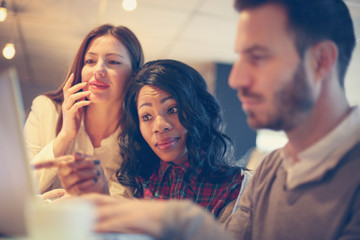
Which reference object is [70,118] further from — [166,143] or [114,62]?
[166,143]

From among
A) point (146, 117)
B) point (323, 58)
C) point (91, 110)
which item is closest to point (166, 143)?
point (146, 117)

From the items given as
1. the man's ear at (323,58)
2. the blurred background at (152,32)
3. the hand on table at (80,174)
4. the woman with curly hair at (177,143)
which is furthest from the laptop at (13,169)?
the blurred background at (152,32)

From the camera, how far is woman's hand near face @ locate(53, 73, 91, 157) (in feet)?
5.69

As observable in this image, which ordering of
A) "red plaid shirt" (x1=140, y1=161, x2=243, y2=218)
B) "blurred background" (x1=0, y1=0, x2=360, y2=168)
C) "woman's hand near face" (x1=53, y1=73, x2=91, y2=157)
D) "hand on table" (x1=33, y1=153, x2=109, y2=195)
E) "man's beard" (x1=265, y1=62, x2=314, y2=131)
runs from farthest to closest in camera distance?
"blurred background" (x1=0, y1=0, x2=360, y2=168)
"woman's hand near face" (x1=53, y1=73, x2=91, y2=157)
"red plaid shirt" (x1=140, y1=161, x2=243, y2=218)
"hand on table" (x1=33, y1=153, x2=109, y2=195)
"man's beard" (x1=265, y1=62, x2=314, y2=131)

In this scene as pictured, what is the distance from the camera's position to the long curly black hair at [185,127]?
154 cm

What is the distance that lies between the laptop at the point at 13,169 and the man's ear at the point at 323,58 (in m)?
0.58

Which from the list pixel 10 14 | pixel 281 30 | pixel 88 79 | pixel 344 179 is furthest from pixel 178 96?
pixel 10 14

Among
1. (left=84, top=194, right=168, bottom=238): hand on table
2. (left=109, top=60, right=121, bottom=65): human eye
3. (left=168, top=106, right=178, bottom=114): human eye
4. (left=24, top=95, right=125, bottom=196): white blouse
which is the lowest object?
(left=24, top=95, right=125, bottom=196): white blouse

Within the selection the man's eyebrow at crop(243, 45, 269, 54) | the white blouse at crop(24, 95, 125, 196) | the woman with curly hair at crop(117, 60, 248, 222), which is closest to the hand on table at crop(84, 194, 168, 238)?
the man's eyebrow at crop(243, 45, 269, 54)

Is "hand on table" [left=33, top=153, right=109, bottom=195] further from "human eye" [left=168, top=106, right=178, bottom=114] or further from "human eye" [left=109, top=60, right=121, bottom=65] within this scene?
"human eye" [left=109, top=60, right=121, bottom=65]

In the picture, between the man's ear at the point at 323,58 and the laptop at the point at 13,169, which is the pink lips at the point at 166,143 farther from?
the laptop at the point at 13,169

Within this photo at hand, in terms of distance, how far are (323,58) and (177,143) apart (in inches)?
31.2

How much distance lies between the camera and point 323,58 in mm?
878

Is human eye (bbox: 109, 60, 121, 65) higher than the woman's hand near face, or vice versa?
human eye (bbox: 109, 60, 121, 65)
